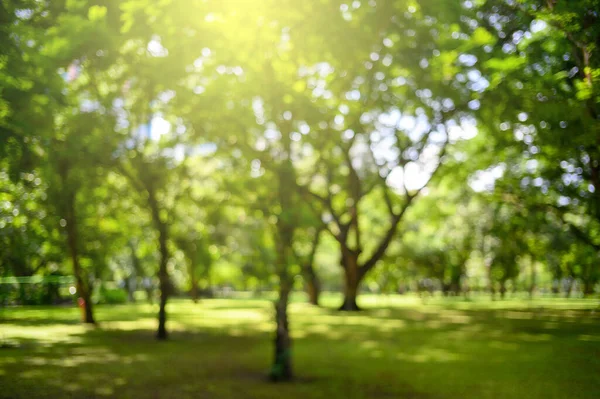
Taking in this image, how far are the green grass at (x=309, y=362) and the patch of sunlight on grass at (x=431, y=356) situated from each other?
3cm

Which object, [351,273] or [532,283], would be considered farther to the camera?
[351,273]

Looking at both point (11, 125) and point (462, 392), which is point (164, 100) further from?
point (462, 392)

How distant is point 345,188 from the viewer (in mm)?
27781

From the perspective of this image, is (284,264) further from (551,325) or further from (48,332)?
(551,325)

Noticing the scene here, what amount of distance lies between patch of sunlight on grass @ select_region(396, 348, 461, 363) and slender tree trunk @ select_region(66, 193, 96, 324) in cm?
1430

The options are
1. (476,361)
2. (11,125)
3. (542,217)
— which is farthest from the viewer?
(542,217)

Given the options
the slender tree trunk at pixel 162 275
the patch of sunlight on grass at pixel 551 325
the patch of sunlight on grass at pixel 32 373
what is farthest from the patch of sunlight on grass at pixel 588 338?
the slender tree trunk at pixel 162 275

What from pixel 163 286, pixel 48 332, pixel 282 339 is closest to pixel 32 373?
pixel 282 339

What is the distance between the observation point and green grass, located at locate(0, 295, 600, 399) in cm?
1041

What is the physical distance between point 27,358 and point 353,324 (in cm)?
1687

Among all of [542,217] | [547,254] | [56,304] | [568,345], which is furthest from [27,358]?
[547,254]

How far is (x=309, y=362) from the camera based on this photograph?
14.3 m

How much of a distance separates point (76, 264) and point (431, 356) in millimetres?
15946

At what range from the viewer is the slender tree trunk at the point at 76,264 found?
22072mm
